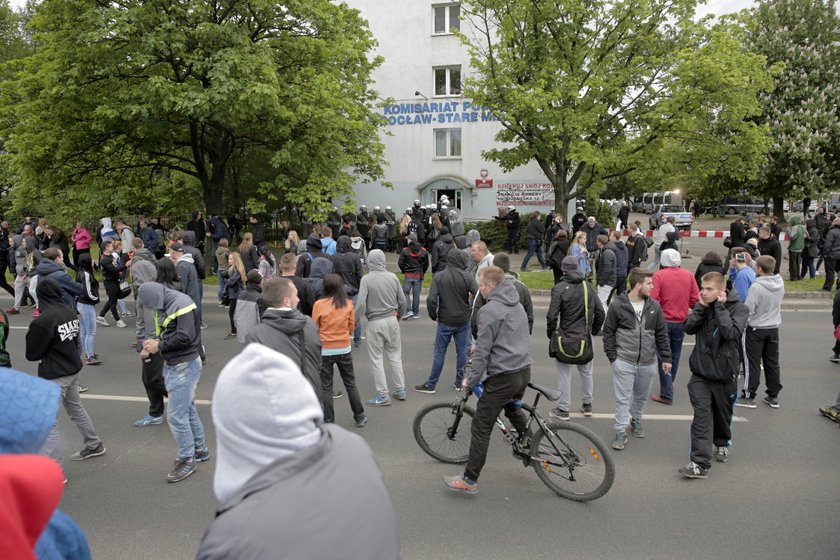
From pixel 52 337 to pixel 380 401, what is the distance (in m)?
3.57

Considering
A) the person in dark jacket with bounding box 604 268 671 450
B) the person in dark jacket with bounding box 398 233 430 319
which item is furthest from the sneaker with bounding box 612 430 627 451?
the person in dark jacket with bounding box 398 233 430 319

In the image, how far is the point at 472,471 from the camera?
15.9 feet

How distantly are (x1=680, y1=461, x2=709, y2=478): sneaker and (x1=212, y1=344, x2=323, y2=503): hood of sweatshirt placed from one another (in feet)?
15.0

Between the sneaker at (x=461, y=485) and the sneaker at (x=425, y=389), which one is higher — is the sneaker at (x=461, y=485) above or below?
below

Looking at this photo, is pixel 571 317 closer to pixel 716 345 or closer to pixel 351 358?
pixel 716 345

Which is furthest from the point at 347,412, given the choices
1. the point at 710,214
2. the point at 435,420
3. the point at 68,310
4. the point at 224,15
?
the point at 710,214

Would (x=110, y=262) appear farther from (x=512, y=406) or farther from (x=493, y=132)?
(x=493, y=132)

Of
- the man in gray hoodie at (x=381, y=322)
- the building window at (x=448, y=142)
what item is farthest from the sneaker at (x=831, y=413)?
the building window at (x=448, y=142)

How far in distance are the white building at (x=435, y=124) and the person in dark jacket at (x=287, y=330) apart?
24248 mm

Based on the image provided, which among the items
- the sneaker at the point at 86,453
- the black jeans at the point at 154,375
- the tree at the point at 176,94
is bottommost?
the sneaker at the point at 86,453

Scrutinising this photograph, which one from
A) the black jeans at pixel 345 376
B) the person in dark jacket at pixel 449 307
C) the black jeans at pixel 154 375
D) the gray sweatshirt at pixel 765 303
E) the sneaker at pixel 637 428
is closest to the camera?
the black jeans at pixel 154 375

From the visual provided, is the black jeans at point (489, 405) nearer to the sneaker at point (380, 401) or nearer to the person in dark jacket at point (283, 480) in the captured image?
the sneaker at point (380, 401)

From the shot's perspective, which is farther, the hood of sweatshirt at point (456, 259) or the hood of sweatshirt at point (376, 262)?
the hood of sweatshirt at point (456, 259)

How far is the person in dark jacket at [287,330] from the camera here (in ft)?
16.0
